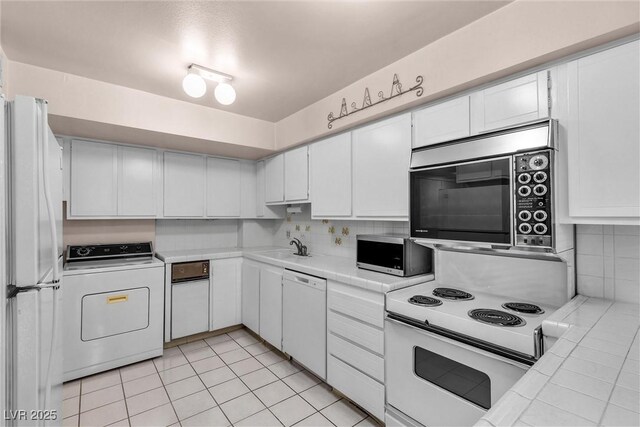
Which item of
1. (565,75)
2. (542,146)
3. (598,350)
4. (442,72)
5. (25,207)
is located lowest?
(598,350)

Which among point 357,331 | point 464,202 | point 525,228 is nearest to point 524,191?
point 525,228

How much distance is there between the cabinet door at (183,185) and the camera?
10.9 feet

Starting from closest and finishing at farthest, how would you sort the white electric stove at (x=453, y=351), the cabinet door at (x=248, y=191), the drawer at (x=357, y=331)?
the white electric stove at (x=453, y=351)
the drawer at (x=357, y=331)
the cabinet door at (x=248, y=191)

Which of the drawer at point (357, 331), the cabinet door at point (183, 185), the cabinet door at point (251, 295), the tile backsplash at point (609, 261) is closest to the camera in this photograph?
the tile backsplash at point (609, 261)

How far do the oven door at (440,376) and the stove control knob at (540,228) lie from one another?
0.59m

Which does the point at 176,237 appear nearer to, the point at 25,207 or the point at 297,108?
the point at 297,108

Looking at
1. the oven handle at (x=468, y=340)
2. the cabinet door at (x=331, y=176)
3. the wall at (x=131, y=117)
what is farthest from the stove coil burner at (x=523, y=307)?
the wall at (x=131, y=117)

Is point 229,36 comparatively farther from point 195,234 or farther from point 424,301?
point 195,234

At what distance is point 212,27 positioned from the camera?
1.73 meters

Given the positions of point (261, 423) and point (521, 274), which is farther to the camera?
point (261, 423)

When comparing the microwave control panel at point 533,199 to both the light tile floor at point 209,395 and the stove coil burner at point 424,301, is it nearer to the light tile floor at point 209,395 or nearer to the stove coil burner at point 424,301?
the stove coil burner at point 424,301

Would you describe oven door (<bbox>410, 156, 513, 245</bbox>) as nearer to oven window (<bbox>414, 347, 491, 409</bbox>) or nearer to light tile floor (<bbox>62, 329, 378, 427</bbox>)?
oven window (<bbox>414, 347, 491, 409</bbox>)

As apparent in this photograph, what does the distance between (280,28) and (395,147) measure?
3.48ft

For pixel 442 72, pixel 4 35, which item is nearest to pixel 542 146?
pixel 442 72
